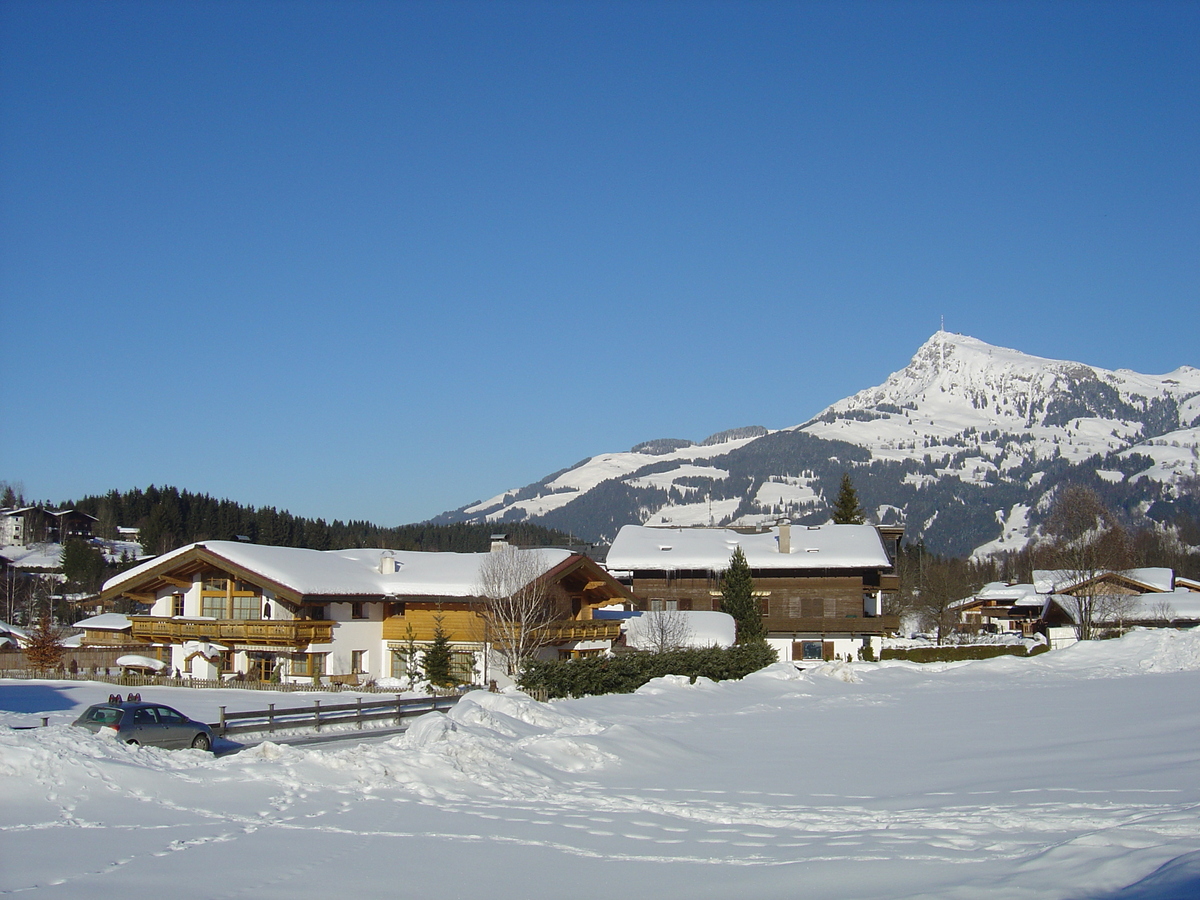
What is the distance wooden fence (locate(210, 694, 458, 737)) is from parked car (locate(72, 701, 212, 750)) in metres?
2.01

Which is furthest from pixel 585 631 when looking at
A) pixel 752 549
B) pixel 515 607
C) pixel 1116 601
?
pixel 1116 601

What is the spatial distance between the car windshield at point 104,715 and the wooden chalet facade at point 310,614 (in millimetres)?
20654

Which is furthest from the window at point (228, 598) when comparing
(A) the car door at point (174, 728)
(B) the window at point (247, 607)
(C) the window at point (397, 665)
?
(A) the car door at point (174, 728)

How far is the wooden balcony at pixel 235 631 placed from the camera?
44250 millimetres

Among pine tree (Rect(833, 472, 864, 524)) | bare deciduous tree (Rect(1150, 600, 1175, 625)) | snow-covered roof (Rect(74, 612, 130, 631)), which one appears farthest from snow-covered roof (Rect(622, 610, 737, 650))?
bare deciduous tree (Rect(1150, 600, 1175, 625))

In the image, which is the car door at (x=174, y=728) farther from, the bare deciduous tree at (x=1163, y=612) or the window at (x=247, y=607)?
the bare deciduous tree at (x=1163, y=612)

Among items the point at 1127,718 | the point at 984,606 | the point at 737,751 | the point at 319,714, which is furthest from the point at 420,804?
the point at 984,606

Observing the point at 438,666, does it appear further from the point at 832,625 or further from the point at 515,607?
the point at 832,625

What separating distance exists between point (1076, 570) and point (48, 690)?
60.2m

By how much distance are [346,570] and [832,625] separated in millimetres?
31801

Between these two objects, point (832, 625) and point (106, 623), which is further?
point (832, 625)

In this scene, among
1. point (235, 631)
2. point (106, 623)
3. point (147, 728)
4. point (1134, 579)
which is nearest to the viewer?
point (147, 728)

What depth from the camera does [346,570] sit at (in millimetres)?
49500

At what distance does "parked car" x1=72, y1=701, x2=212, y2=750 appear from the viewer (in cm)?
2264
